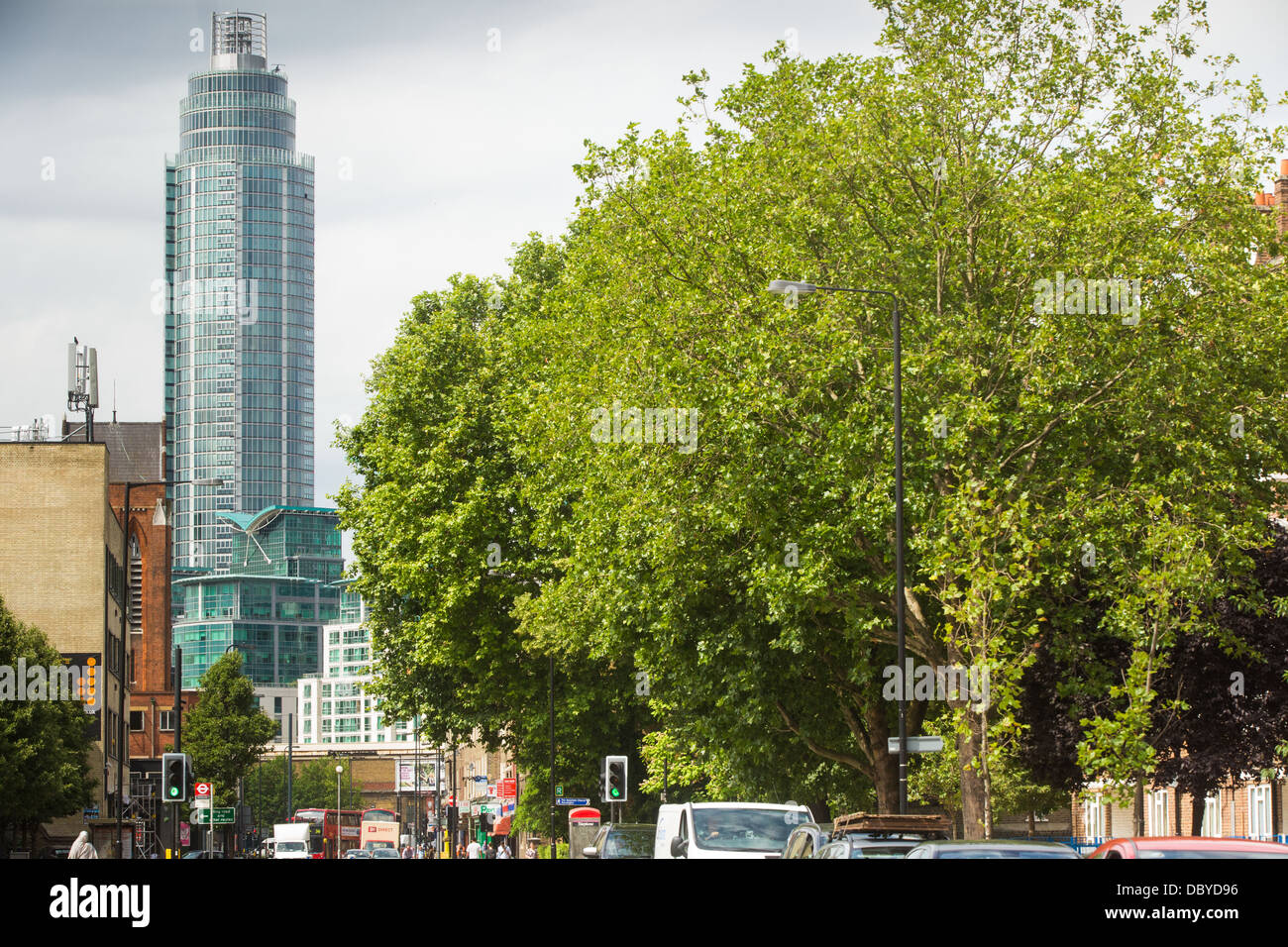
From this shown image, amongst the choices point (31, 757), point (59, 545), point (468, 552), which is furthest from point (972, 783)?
point (59, 545)

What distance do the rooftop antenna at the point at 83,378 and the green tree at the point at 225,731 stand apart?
110ft

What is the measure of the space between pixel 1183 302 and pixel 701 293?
349 inches

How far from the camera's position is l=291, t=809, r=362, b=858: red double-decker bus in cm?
9806

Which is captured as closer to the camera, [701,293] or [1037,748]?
[701,293]

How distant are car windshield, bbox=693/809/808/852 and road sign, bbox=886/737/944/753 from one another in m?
4.72

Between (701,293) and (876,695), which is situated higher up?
(701,293)

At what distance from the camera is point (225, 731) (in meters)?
107

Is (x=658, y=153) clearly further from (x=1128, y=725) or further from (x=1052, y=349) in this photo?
(x=1128, y=725)

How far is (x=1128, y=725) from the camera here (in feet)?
86.9

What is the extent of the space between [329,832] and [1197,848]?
101m

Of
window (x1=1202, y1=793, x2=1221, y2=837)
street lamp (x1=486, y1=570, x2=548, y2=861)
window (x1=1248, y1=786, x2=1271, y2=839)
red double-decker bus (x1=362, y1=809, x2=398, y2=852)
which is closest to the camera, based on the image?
street lamp (x1=486, y1=570, x2=548, y2=861)

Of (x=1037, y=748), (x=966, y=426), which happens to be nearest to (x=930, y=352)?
(x=966, y=426)

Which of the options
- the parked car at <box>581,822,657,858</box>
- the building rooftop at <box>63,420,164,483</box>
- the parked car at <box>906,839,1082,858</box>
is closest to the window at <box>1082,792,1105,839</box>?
the parked car at <box>581,822,657,858</box>

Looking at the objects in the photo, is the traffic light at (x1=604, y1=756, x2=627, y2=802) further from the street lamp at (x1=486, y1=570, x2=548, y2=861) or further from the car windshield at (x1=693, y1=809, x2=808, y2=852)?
the car windshield at (x1=693, y1=809, x2=808, y2=852)
